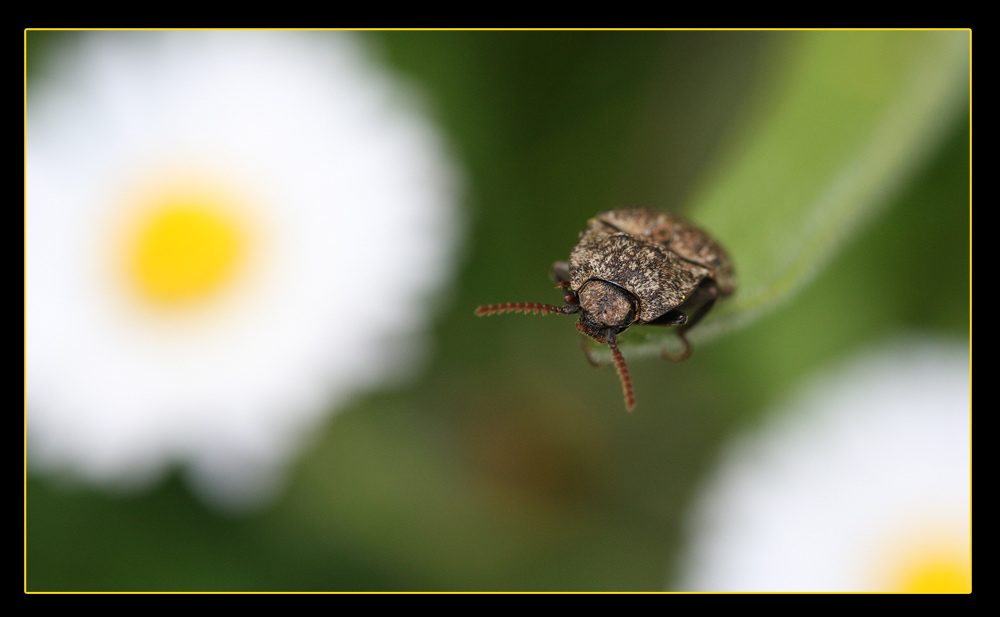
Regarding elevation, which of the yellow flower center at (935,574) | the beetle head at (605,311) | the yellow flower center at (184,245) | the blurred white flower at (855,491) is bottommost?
the yellow flower center at (935,574)

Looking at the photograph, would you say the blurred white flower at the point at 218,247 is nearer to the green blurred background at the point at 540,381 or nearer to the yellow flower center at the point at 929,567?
the green blurred background at the point at 540,381

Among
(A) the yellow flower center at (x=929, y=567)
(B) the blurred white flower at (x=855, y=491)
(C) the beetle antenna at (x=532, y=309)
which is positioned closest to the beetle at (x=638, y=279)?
(C) the beetle antenna at (x=532, y=309)

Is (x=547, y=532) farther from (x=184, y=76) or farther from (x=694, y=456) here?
(x=184, y=76)

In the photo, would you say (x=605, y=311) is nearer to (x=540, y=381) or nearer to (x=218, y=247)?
(x=540, y=381)

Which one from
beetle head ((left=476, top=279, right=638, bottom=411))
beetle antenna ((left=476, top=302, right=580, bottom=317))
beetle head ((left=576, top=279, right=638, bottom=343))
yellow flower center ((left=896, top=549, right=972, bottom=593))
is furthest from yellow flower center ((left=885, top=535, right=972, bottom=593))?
beetle antenna ((left=476, top=302, right=580, bottom=317))

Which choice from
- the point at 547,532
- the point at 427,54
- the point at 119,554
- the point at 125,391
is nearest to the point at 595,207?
the point at 427,54

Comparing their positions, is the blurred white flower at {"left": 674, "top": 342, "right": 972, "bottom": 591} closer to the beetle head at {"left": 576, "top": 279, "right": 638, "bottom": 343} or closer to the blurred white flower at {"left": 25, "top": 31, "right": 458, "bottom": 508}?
the beetle head at {"left": 576, "top": 279, "right": 638, "bottom": 343}
